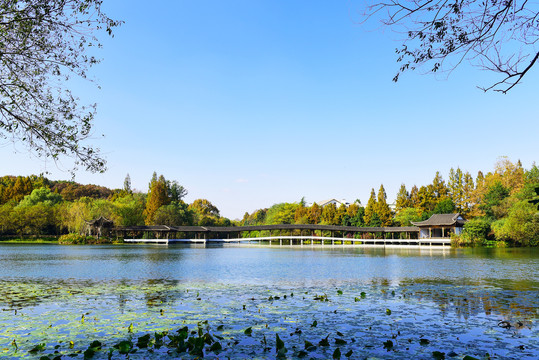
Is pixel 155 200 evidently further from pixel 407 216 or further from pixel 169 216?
pixel 407 216

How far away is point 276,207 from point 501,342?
91360 millimetres

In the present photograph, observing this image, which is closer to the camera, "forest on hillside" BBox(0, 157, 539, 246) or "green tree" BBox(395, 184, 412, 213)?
"forest on hillside" BBox(0, 157, 539, 246)

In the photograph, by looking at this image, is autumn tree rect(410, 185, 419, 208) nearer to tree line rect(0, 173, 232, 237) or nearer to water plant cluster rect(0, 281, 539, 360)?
tree line rect(0, 173, 232, 237)

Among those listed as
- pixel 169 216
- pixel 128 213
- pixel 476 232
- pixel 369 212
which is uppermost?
pixel 369 212

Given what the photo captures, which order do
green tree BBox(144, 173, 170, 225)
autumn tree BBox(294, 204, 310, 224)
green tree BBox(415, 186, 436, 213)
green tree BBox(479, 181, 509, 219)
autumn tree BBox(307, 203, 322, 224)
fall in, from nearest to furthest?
green tree BBox(479, 181, 509, 219) < green tree BBox(415, 186, 436, 213) < green tree BBox(144, 173, 170, 225) < autumn tree BBox(294, 204, 310, 224) < autumn tree BBox(307, 203, 322, 224)

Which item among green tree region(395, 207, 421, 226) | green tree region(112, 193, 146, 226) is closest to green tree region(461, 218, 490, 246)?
green tree region(395, 207, 421, 226)

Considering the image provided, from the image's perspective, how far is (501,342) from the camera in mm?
6750

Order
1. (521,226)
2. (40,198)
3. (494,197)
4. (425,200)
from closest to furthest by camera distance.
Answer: (521,226) → (494,197) → (425,200) → (40,198)

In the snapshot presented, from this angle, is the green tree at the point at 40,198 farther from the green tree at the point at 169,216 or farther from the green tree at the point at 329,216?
the green tree at the point at 329,216

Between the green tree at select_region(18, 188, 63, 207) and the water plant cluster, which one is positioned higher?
the green tree at select_region(18, 188, 63, 207)

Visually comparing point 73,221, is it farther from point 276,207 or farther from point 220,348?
point 220,348

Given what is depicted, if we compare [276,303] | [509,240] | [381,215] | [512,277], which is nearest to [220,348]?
[276,303]

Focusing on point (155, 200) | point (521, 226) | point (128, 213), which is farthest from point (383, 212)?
point (128, 213)

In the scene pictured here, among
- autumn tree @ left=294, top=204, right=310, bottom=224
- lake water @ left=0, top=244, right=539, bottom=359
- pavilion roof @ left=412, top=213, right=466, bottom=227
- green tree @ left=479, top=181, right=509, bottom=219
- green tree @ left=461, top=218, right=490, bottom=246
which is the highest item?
green tree @ left=479, top=181, right=509, bottom=219
